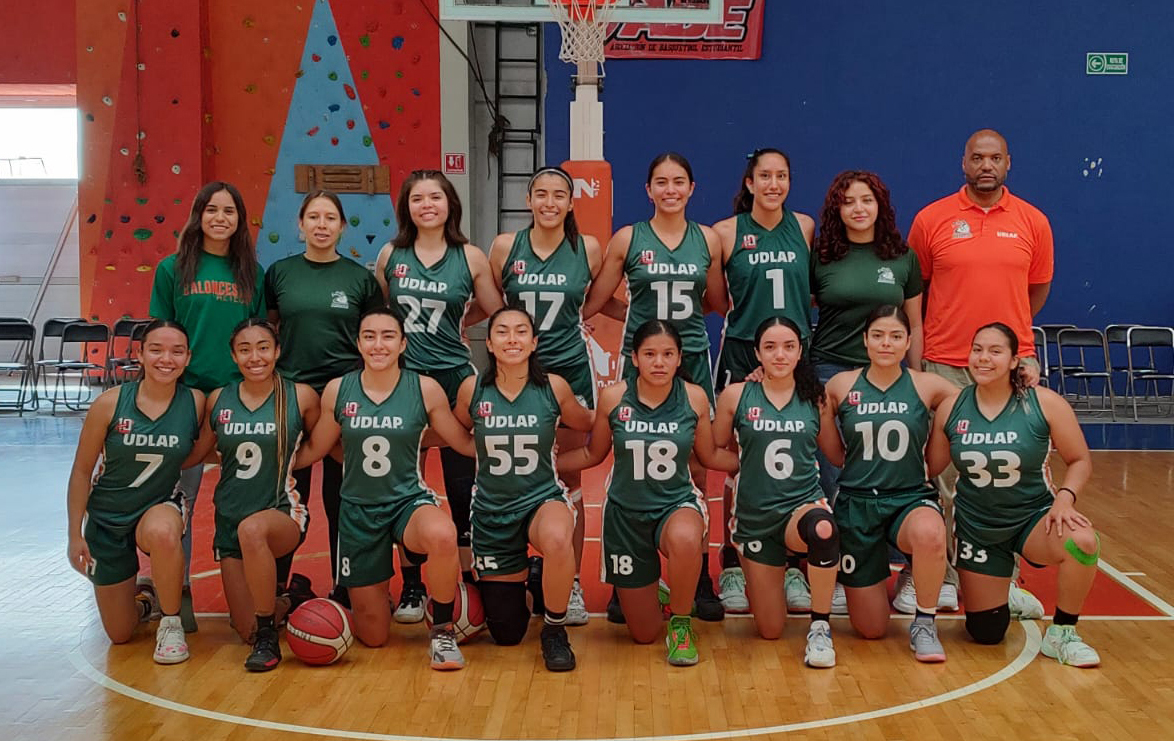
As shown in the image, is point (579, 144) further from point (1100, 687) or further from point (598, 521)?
point (1100, 687)

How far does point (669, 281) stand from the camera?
450 cm

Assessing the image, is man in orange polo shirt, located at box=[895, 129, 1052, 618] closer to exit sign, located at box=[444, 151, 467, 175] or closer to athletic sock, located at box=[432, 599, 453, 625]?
athletic sock, located at box=[432, 599, 453, 625]

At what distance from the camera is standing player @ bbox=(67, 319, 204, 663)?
4.05 m

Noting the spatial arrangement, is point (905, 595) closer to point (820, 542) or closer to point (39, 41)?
point (820, 542)

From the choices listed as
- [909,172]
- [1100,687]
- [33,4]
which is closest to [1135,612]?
[1100,687]

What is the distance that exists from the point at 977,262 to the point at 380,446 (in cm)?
258

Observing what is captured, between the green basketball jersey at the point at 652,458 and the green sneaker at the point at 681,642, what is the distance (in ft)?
1.38

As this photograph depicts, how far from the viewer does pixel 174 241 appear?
469 inches

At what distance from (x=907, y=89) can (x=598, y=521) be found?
22.7 ft

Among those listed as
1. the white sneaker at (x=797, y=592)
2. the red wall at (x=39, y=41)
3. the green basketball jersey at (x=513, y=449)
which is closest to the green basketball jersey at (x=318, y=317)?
the green basketball jersey at (x=513, y=449)

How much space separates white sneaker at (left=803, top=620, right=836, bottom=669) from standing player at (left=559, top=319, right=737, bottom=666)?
421mm

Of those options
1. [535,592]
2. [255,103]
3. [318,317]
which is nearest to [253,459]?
[318,317]

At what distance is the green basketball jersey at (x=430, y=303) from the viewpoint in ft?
14.5

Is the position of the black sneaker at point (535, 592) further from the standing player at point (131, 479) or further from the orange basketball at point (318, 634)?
the standing player at point (131, 479)
